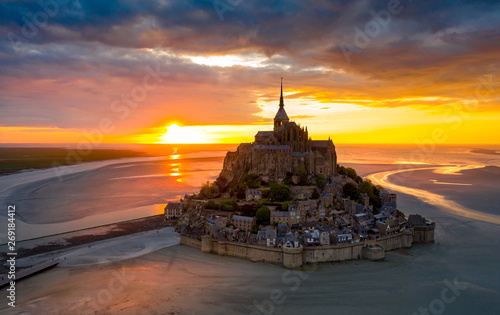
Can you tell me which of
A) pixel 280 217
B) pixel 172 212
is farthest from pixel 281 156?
pixel 172 212

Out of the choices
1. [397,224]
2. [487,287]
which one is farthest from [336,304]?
[397,224]

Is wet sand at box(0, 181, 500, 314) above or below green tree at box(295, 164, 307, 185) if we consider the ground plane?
below

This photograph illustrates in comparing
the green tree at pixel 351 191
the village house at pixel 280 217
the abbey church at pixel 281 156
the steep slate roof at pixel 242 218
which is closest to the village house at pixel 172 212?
the abbey church at pixel 281 156

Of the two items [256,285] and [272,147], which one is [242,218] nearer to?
[256,285]

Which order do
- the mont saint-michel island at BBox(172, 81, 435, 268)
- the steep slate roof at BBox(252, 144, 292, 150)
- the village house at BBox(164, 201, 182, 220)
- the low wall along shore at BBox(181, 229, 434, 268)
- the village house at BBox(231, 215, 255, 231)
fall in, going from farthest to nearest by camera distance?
the steep slate roof at BBox(252, 144, 292, 150)
the village house at BBox(164, 201, 182, 220)
the village house at BBox(231, 215, 255, 231)
the mont saint-michel island at BBox(172, 81, 435, 268)
the low wall along shore at BBox(181, 229, 434, 268)

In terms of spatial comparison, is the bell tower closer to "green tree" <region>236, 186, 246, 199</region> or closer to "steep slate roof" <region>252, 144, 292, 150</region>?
"steep slate roof" <region>252, 144, 292, 150</region>

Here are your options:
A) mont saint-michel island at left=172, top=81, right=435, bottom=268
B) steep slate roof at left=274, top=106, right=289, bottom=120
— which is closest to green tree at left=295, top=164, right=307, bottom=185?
mont saint-michel island at left=172, top=81, right=435, bottom=268
